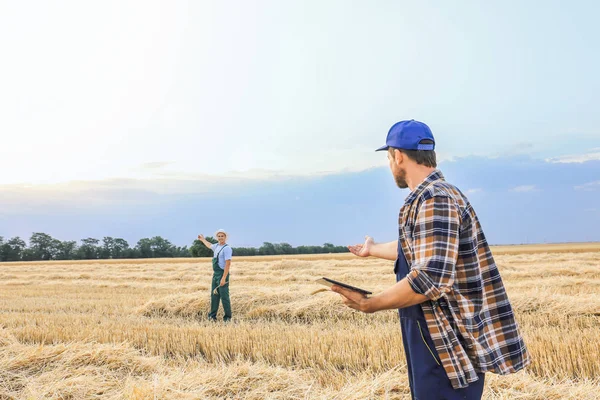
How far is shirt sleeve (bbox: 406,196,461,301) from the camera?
68.9 inches

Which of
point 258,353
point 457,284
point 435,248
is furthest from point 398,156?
point 258,353

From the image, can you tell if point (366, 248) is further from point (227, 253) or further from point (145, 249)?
point (145, 249)

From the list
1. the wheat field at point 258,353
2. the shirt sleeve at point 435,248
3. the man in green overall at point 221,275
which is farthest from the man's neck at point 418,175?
the man in green overall at point 221,275

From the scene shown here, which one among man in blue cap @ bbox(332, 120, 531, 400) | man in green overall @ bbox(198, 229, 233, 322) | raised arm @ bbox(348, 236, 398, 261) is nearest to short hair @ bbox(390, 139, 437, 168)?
man in blue cap @ bbox(332, 120, 531, 400)

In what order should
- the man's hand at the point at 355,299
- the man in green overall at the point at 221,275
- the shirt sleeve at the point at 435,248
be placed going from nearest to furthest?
the shirt sleeve at the point at 435,248, the man's hand at the point at 355,299, the man in green overall at the point at 221,275

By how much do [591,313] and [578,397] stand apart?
462cm

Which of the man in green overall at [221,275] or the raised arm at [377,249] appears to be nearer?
the raised arm at [377,249]

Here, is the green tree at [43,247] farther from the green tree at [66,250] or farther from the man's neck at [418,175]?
the man's neck at [418,175]

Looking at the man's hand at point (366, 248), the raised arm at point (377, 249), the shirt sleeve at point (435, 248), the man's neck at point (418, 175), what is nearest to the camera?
the shirt sleeve at point (435, 248)

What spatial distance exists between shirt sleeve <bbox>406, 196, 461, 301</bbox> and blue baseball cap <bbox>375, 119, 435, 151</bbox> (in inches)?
10.6

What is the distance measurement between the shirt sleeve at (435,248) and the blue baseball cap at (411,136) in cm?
27

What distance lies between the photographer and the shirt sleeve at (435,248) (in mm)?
1751

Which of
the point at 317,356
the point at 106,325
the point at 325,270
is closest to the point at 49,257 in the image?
the point at 325,270

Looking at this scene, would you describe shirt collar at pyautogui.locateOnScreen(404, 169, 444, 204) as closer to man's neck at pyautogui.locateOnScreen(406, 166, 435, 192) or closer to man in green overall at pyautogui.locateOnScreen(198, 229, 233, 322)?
man's neck at pyautogui.locateOnScreen(406, 166, 435, 192)
